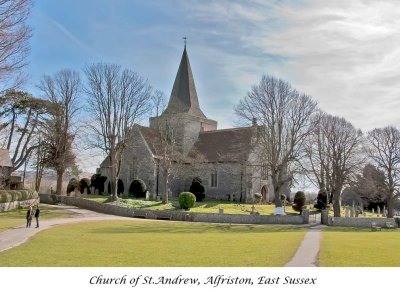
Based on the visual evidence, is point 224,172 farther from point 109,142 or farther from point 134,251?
point 134,251

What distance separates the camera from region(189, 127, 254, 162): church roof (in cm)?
5131

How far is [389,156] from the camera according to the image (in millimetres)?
49969

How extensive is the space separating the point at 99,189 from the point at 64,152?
11.6m

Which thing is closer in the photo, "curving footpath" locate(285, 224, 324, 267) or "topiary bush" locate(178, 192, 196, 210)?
"curving footpath" locate(285, 224, 324, 267)

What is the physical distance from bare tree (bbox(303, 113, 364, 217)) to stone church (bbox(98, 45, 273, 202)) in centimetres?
696

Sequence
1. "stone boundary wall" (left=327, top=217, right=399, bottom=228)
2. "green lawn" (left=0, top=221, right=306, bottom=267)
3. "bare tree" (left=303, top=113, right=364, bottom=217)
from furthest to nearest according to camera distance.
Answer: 1. "bare tree" (left=303, top=113, right=364, bottom=217)
2. "stone boundary wall" (left=327, top=217, right=399, bottom=228)
3. "green lawn" (left=0, top=221, right=306, bottom=267)

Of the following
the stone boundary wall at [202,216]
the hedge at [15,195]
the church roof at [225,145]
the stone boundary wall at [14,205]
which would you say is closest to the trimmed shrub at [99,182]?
the church roof at [225,145]

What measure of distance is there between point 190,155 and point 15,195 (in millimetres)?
25297

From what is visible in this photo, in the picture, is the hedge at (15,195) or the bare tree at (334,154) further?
the bare tree at (334,154)

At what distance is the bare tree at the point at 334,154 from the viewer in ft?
140

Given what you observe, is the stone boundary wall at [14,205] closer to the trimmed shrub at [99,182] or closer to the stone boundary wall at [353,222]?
the trimmed shrub at [99,182]

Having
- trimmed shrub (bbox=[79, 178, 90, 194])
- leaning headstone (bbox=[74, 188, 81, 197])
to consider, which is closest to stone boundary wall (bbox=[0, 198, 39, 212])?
leaning headstone (bbox=[74, 188, 81, 197])

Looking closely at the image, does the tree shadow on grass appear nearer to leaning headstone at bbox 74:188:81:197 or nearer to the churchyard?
the churchyard

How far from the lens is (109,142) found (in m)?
43.9
